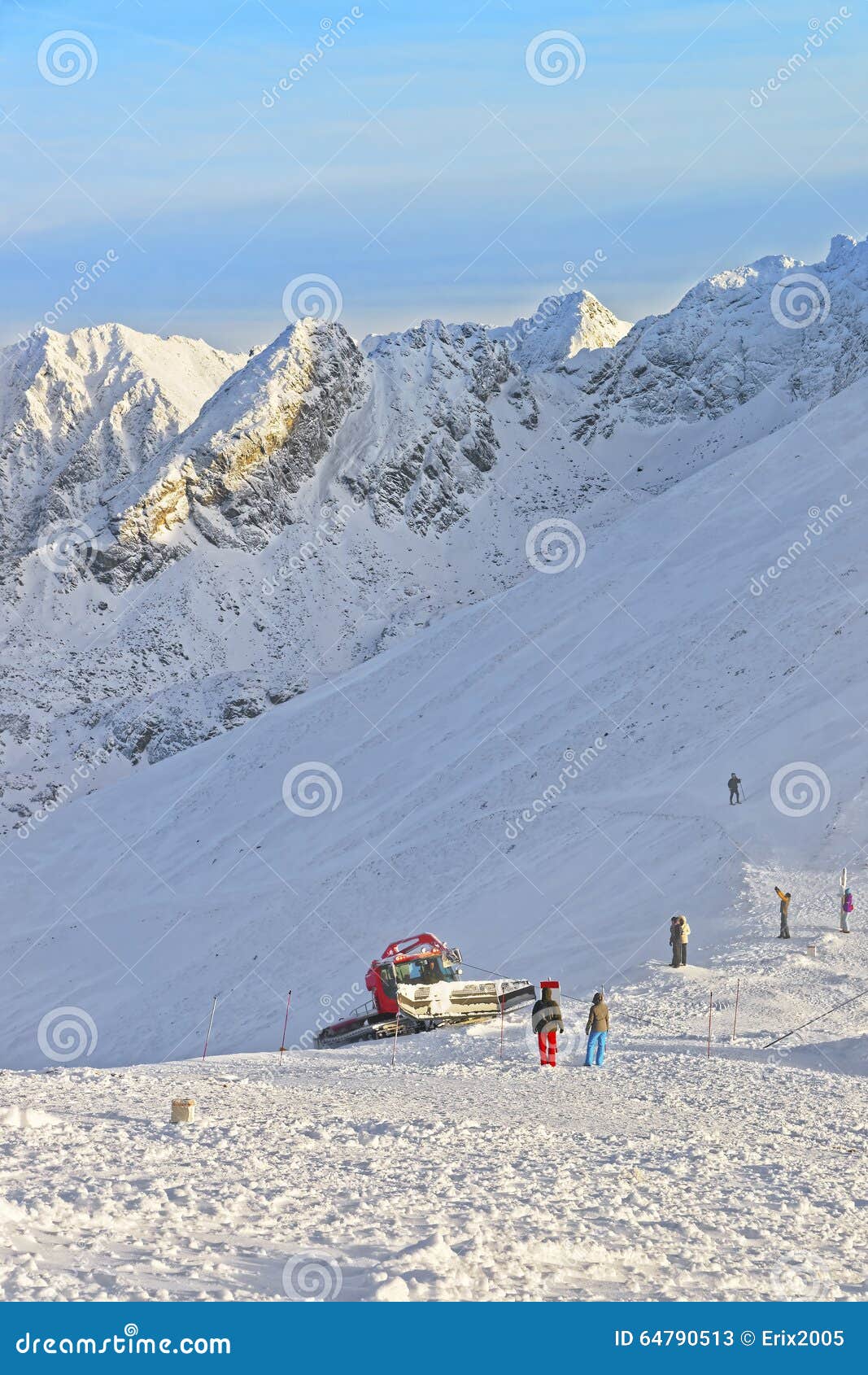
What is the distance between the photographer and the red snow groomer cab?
2162 cm

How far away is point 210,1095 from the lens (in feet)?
46.4

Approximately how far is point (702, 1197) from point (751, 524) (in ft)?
174

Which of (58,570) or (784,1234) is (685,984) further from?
(58,570)

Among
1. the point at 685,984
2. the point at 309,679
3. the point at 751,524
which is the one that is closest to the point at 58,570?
the point at 309,679

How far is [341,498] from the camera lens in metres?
116

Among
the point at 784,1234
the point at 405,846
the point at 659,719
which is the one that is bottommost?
the point at 784,1234

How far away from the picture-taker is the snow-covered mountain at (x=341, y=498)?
88.9 metres
